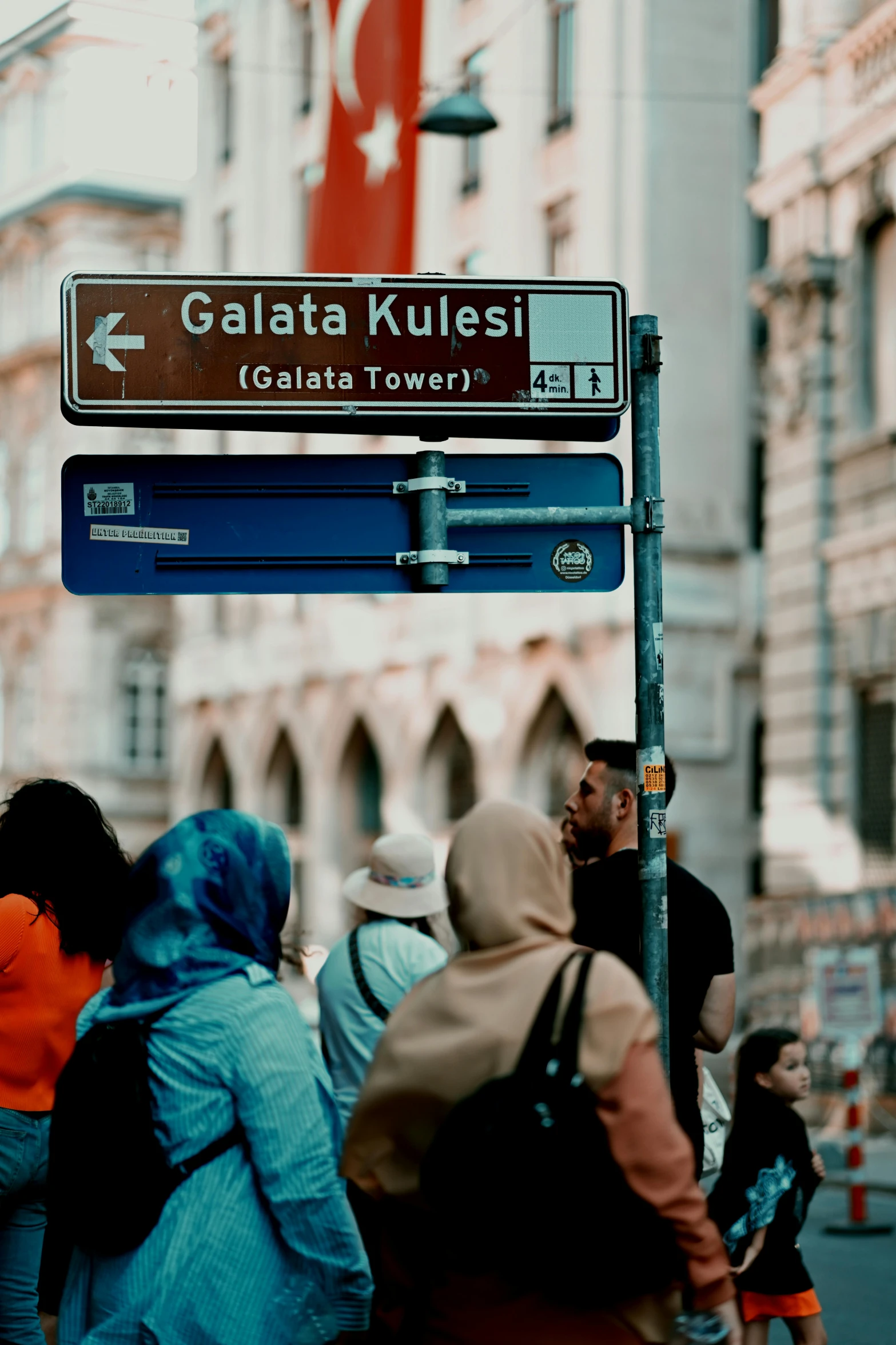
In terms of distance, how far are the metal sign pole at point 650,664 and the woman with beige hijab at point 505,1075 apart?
1.29 metres

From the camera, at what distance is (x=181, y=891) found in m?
3.74

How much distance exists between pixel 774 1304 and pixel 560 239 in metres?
24.2

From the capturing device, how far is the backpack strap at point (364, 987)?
6.28 meters

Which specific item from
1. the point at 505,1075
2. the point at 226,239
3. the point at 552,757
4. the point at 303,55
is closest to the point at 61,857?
the point at 505,1075

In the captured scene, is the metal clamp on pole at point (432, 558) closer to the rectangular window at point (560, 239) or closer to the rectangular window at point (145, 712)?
the rectangular window at point (560, 239)

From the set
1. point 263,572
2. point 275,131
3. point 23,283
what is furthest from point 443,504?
point 23,283

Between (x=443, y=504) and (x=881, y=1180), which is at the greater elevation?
(x=443, y=504)

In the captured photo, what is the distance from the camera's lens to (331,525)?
17.1ft

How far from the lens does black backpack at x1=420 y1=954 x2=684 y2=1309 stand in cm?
327

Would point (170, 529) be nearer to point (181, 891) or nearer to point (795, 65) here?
point (181, 891)

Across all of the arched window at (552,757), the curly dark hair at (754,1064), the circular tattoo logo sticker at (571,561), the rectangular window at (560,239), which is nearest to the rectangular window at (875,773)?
the arched window at (552,757)

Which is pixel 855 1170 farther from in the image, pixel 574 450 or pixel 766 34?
pixel 766 34

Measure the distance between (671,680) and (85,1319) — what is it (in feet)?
78.1

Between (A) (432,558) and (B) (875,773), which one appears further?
(B) (875,773)
